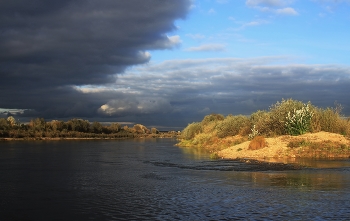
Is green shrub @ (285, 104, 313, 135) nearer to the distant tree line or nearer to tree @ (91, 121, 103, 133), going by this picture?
the distant tree line

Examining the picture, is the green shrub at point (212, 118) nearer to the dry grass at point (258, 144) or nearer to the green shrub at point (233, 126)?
the green shrub at point (233, 126)

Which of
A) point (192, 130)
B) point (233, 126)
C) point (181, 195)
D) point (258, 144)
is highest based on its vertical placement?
point (233, 126)

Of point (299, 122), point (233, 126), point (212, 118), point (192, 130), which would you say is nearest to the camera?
point (299, 122)

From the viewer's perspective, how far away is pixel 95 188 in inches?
980

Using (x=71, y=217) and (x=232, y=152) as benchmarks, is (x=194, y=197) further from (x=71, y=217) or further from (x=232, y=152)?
(x=232, y=152)

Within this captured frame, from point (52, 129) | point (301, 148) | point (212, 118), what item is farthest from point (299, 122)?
point (52, 129)

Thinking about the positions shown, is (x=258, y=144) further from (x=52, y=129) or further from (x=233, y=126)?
(x=52, y=129)

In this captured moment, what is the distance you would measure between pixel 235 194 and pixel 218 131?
60026 mm

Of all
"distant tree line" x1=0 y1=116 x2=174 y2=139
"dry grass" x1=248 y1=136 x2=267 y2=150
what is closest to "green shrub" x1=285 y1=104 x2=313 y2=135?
"dry grass" x1=248 y1=136 x2=267 y2=150

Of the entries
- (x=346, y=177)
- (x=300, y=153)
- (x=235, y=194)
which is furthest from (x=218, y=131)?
(x=235, y=194)

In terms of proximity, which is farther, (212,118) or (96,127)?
(96,127)

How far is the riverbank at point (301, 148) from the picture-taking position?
44781 mm

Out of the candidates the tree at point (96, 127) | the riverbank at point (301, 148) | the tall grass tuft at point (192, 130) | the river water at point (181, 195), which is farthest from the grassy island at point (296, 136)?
the tree at point (96, 127)

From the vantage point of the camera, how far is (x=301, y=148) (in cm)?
4553
